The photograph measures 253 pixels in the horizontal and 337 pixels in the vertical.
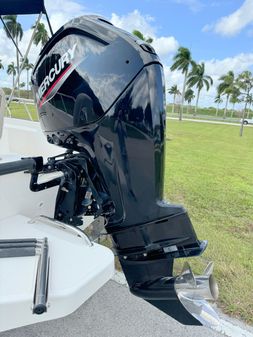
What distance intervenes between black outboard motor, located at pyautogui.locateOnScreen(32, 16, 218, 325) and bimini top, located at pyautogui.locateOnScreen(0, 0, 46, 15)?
133cm

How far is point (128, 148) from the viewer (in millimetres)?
1012

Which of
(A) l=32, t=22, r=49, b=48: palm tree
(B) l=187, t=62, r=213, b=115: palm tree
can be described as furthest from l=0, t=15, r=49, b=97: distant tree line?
(B) l=187, t=62, r=213, b=115: palm tree

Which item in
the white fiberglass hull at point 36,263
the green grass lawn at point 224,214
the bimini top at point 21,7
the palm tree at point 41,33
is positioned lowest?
the green grass lawn at point 224,214

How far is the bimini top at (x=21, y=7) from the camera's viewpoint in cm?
220

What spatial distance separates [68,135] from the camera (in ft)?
3.71

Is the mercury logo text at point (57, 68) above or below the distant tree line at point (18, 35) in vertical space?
below

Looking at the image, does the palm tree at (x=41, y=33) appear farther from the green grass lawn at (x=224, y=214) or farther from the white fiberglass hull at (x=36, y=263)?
the green grass lawn at (x=224, y=214)

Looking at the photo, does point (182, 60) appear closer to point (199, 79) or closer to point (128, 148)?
point (199, 79)

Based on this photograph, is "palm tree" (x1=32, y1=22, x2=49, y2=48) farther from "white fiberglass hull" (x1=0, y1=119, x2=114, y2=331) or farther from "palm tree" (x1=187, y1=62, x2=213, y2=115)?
"palm tree" (x1=187, y1=62, x2=213, y2=115)

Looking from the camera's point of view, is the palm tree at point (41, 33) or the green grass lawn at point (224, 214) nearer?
the green grass lawn at point (224, 214)

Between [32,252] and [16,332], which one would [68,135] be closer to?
[32,252]

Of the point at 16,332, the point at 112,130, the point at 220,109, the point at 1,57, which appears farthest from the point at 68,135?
the point at 220,109

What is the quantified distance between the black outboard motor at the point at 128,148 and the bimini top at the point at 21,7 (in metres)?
1.33

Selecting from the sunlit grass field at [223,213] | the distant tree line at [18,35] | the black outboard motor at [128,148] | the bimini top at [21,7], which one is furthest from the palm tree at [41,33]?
the black outboard motor at [128,148]
